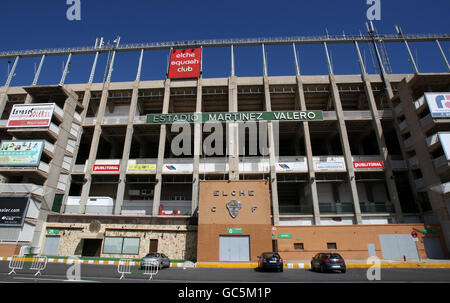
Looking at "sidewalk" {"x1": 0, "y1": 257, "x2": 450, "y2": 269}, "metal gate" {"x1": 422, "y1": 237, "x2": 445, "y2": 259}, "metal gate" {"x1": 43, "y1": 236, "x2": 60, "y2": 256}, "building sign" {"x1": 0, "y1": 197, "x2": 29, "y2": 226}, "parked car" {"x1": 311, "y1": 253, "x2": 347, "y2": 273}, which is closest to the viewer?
"parked car" {"x1": 311, "y1": 253, "x2": 347, "y2": 273}

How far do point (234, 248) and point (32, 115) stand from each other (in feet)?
99.6

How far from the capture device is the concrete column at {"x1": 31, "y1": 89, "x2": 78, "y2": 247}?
28750 mm

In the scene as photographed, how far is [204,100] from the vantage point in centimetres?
3856

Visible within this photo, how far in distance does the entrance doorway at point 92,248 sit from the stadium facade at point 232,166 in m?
0.14

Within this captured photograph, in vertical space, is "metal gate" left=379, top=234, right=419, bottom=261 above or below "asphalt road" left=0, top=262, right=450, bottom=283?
above

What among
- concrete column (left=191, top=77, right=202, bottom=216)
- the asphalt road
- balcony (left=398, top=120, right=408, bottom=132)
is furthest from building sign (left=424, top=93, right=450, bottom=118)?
concrete column (left=191, top=77, right=202, bottom=216)

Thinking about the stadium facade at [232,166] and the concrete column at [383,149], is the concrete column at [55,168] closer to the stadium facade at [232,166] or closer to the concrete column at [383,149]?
the stadium facade at [232,166]

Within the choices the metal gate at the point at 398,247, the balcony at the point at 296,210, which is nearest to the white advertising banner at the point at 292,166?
the balcony at the point at 296,210

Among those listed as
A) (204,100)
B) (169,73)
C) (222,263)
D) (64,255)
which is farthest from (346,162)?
(64,255)

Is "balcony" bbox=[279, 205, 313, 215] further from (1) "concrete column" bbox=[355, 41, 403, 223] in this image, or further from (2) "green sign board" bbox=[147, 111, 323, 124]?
(2) "green sign board" bbox=[147, 111, 323, 124]

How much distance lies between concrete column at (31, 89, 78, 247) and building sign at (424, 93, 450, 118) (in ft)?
149
